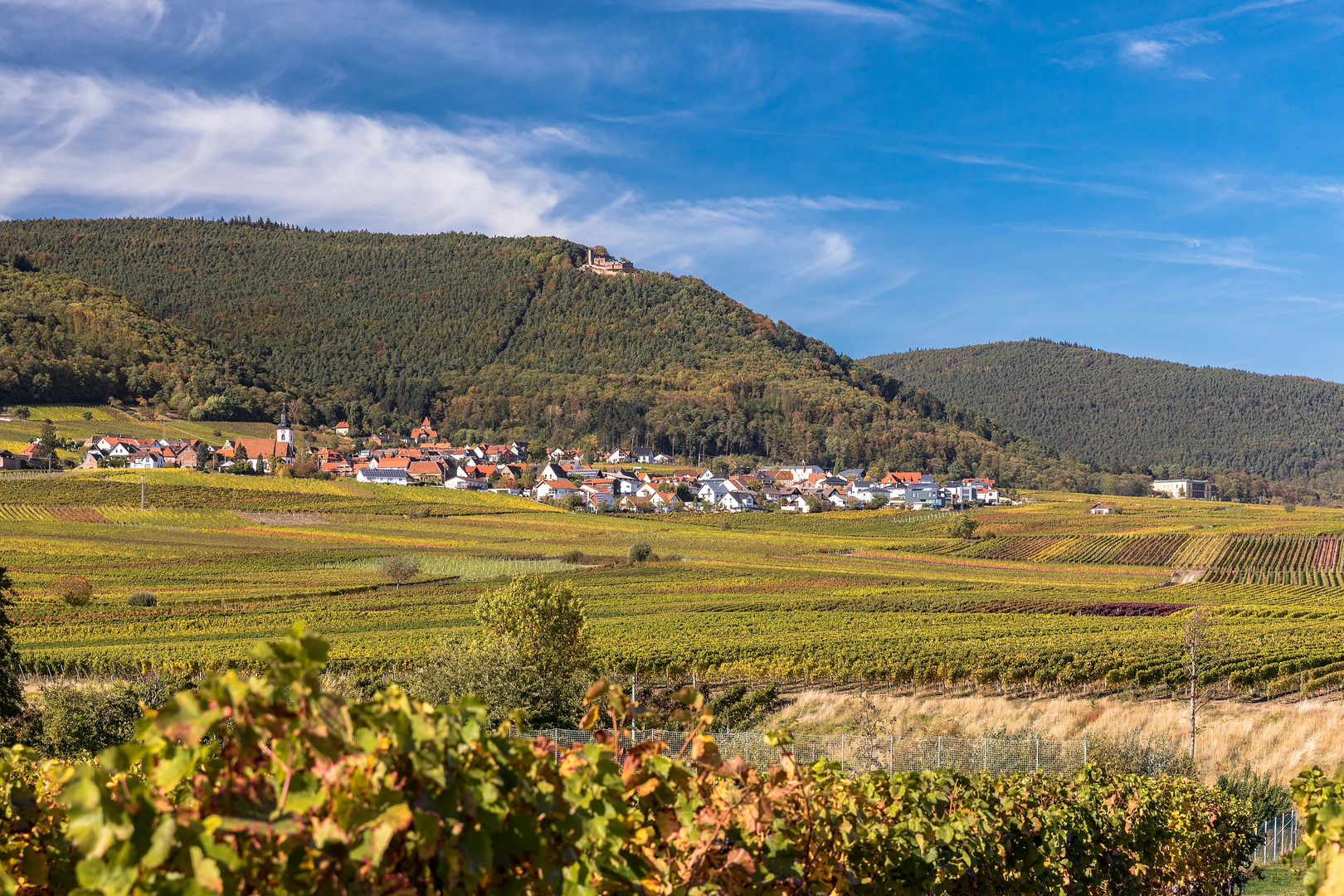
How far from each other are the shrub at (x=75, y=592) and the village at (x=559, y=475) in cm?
6250

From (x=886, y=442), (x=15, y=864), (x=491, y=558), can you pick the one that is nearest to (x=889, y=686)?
(x=15, y=864)

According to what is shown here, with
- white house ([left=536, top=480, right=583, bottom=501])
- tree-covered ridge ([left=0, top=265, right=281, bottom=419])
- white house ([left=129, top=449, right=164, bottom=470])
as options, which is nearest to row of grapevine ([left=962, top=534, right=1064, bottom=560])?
white house ([left=536, top=480, right=583, bottom=501])

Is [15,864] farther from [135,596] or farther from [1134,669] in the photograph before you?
[135,596]

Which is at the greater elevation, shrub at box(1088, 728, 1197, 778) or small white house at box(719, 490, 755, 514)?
small white house at box(719, 490, 755, 514)

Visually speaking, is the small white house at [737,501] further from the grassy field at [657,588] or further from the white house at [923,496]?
the white house at [923,496]

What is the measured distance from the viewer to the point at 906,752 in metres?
21.2

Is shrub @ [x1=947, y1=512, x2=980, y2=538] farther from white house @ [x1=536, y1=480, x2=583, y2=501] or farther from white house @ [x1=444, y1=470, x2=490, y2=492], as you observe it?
white house @ [x1=444, y1=470, x2=490, y2=492]

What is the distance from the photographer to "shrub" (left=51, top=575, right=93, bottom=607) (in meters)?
48.2

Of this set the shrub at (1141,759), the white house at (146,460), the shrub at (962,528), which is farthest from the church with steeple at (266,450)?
the shrub at (1141,759)

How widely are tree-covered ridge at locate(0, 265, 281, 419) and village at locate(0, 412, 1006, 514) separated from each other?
20.2m

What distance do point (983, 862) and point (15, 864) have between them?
5.56 meters

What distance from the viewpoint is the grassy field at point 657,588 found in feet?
121

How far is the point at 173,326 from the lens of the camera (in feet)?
632

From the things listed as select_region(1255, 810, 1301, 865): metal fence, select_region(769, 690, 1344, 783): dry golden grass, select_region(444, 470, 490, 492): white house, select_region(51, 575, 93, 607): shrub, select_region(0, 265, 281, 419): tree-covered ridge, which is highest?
select_region(0, 265, 281, 419): tree-covered ridge
